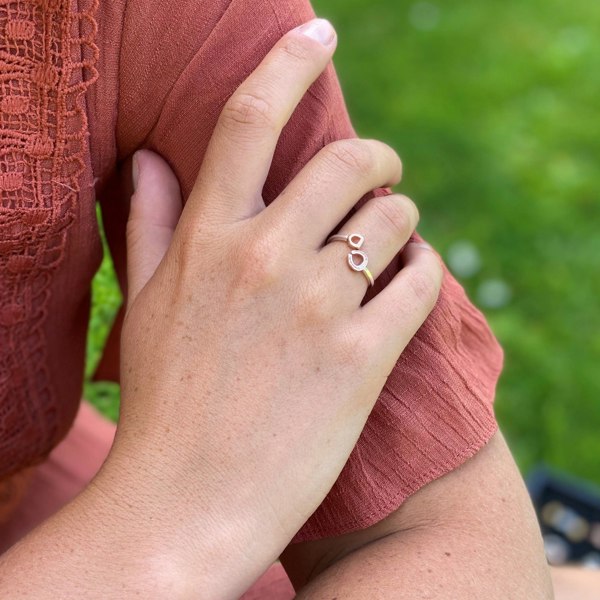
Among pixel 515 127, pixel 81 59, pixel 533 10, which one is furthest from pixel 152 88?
pixel 533 10

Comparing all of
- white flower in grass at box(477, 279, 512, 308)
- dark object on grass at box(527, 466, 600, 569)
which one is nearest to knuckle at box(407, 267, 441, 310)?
dark object on grass at box(527, 466, 600, 569)

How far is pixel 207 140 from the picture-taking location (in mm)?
896

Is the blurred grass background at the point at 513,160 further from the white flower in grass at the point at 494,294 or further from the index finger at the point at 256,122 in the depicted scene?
the index finger at the point at 256,122

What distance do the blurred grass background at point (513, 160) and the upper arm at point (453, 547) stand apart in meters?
1.28

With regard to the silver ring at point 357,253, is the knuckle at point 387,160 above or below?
above

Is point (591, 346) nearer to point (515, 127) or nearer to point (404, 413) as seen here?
point (515, 127)

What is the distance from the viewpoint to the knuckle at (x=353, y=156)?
845 mm

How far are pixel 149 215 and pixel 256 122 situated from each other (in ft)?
0.63

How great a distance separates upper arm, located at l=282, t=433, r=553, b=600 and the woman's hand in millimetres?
92

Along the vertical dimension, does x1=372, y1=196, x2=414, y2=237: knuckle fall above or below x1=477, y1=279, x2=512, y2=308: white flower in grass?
above

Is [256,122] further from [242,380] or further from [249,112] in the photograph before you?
[242,380]

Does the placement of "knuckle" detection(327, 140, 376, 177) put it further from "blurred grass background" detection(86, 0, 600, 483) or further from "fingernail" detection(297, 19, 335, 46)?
"blurred grass background" detection(86, 0, 600, 483)

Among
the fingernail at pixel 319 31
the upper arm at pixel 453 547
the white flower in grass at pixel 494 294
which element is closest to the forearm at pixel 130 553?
the upper arm at pixel 453 547

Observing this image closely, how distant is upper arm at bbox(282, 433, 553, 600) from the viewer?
83 centimetres
